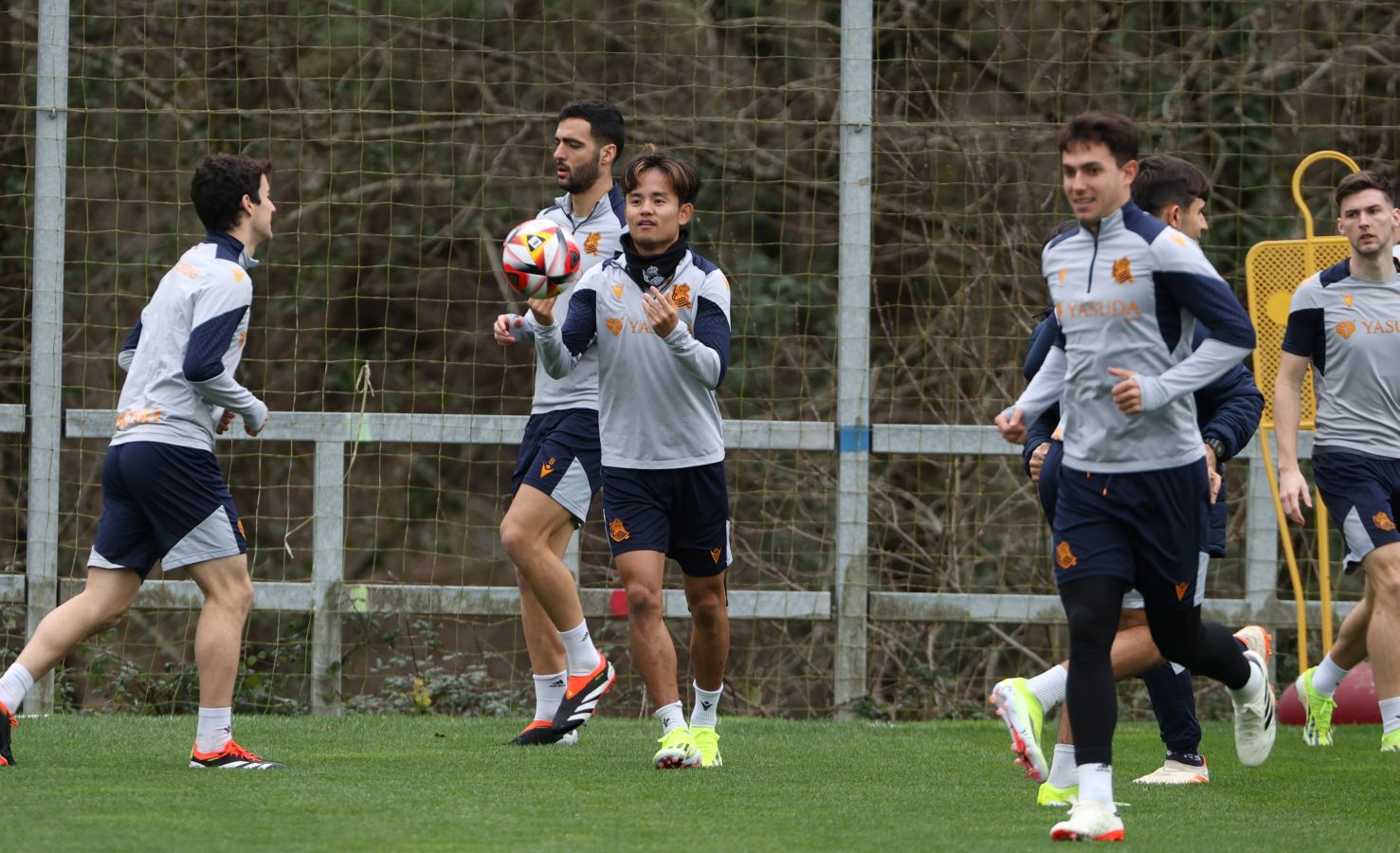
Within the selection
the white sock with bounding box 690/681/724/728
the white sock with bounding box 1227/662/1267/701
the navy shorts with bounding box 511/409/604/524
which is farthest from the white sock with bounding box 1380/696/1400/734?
the navy shorts with bounding box 511/409/604/524

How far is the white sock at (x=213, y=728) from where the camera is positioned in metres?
5.66

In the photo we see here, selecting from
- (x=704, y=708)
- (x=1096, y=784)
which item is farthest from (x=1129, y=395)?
(x=704, y=708)

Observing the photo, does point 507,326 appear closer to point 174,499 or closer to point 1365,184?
point 174,499

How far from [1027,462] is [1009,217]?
4636mm

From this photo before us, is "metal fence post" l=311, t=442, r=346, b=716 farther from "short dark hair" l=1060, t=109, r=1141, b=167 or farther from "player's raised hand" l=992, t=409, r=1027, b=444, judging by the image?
"short dark hair" l=1060, t=109, r=1141, b=167

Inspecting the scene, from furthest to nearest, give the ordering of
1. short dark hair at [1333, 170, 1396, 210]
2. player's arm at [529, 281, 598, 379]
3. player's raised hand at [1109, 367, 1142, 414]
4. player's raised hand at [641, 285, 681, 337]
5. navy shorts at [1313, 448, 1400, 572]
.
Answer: navy shorts at [1313, 448, 1400, 572] → short dark hair at [1333, 170, 1396, 210] → player's arm at [529, 281, 598, 379] → player's raised hand at [641, 285, 681, 337] → player's raised hand at [1109, 367, 1142, 414]

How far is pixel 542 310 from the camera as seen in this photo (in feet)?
18.1

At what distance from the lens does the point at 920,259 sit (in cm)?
1048

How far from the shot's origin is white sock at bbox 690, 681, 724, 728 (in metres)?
6.00

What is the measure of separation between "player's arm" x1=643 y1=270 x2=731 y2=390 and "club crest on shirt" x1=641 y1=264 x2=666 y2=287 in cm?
7

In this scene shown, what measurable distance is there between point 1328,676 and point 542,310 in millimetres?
3522

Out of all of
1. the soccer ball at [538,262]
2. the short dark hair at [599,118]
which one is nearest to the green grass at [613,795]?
the soccer ball at [538,262]

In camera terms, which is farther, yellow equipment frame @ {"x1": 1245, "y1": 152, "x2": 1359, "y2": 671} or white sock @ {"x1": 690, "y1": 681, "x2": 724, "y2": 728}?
yellow equipment frame @ {"x1": 1245, "y1": 152, "x2": 1359, "y2": 671}

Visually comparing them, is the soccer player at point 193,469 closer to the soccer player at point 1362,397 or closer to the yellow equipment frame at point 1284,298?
the soccer player at point 1362,397
